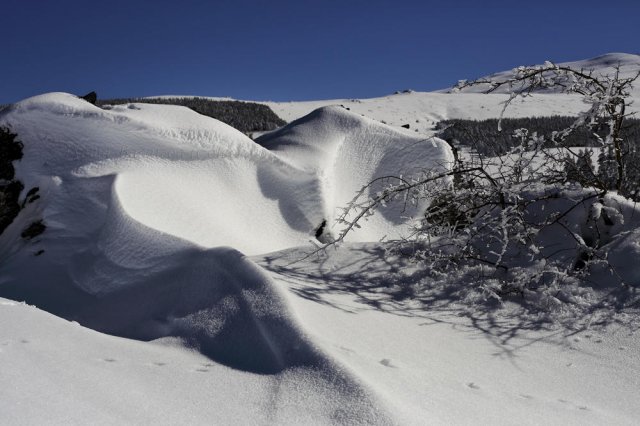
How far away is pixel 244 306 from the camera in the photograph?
263 cm

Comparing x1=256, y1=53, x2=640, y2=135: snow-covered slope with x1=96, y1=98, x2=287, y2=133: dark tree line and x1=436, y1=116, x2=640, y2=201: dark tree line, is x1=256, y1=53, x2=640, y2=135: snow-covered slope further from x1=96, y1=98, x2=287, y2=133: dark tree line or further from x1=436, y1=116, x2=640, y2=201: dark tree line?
x1=436, y1=116, x2=640, y2=201: dark tree line

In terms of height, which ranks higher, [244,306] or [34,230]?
[34,230]

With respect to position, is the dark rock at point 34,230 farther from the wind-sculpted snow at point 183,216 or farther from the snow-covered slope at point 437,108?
the snow-covered slope at point 437,108

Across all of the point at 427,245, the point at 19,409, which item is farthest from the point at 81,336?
the point at 427,245

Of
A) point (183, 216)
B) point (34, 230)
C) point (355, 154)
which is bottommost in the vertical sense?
point (34, 230)

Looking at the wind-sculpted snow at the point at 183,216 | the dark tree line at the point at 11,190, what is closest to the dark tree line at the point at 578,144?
the wind-sculpted snow at the point at 183,216

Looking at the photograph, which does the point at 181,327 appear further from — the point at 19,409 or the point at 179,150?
the point at 179,150

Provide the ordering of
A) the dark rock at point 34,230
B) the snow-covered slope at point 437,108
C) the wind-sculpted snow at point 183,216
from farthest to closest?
the snow-covered slope at point 437,108, the dark rock at point 34,230, the wind-sculpted snow at point 183,216

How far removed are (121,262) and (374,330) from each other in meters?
1.94

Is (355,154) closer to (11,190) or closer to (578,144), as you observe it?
(578,144)

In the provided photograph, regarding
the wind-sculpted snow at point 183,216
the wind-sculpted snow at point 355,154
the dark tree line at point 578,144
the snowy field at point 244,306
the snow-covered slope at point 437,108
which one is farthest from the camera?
the snow-covered slope at point 437,108

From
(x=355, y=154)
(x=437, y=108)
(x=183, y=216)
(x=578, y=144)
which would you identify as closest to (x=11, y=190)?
(x=183, y=216)

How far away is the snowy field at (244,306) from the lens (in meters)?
1.84

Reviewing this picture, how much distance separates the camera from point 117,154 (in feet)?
15.4
